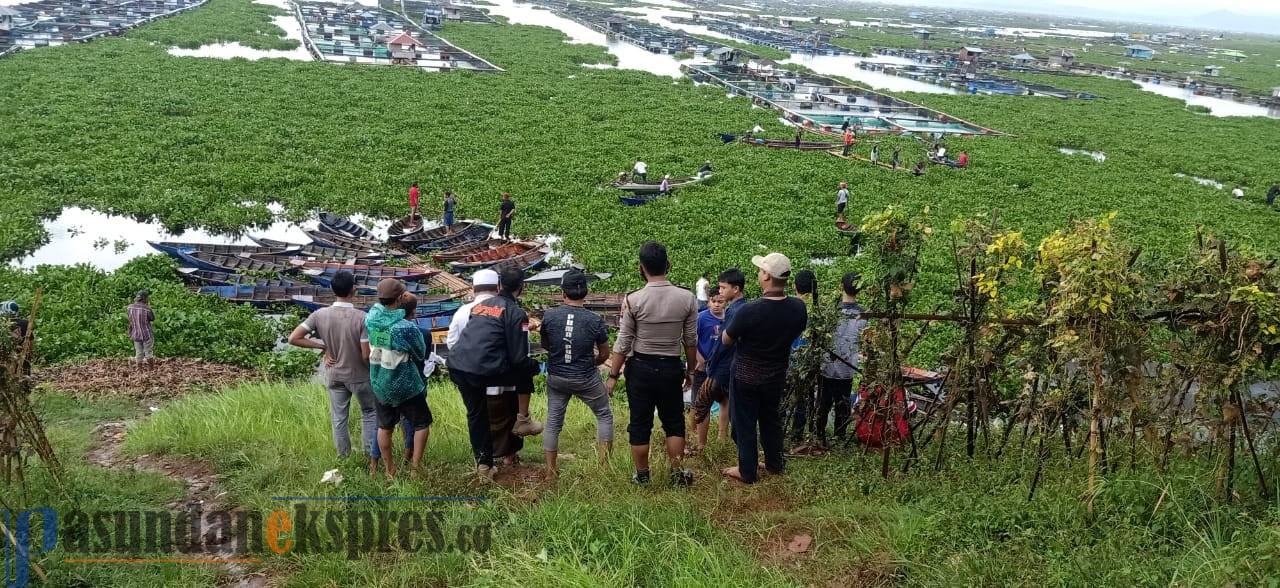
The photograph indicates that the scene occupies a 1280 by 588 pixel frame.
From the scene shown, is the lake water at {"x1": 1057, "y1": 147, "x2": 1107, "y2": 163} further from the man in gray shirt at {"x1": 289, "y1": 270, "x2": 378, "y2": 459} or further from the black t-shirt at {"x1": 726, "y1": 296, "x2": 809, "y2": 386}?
the man in gray shirt at {"x1": 289, "y1": 270, "x2": 378, "y2": 459}

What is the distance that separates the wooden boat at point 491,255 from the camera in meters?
14.6

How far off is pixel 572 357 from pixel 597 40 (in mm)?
63819

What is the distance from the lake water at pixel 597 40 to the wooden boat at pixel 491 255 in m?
33.1

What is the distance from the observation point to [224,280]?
43.6ft

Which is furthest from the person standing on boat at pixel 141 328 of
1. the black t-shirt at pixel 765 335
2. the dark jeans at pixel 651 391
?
the black t-shirt at pixel 765 335

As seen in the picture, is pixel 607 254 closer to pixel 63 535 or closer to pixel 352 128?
pixel 63 535

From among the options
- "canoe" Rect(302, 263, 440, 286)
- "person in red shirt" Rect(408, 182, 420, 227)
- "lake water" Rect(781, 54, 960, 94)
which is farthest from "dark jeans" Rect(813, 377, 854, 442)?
"lake water" Rect(781, 54, 960, 94)

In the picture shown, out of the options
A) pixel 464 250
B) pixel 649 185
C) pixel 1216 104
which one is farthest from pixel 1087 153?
pixel 1216 104

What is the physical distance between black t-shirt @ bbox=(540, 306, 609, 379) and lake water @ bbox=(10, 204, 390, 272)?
506 inches

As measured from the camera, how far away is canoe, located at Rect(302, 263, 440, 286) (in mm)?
13523

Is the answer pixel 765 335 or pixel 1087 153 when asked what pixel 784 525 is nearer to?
pixel 765 335

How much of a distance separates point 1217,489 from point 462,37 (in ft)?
190

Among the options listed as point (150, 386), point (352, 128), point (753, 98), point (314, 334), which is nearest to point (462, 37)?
point (753, 98)

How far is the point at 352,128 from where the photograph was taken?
26.2m
